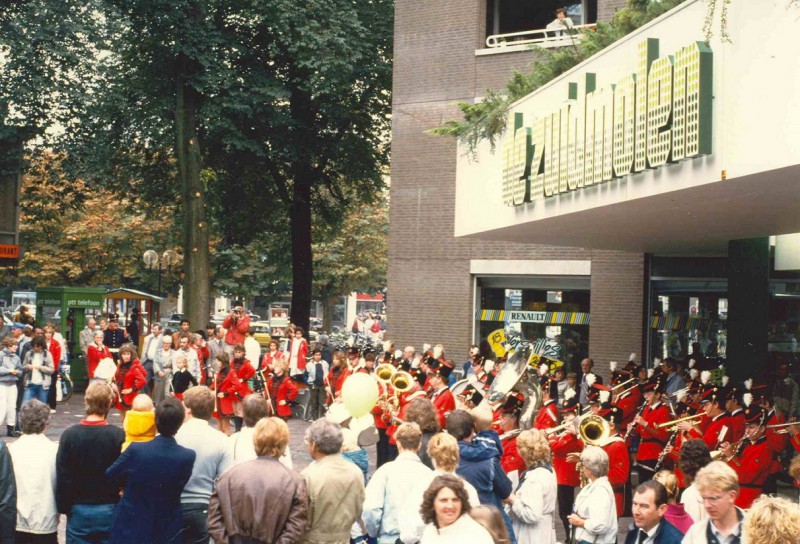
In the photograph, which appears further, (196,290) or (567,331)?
(196,290)

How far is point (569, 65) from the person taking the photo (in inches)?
643

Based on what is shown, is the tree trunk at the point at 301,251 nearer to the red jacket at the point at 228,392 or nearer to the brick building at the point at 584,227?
the brick building at the point at 584,227

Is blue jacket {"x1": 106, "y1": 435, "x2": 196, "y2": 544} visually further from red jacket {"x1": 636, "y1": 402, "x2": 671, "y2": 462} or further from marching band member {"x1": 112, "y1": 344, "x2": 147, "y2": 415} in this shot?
marching band member {"x1": 112, "y1": 344, "x2": 147, "y2": 415}

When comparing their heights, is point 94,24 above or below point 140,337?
above

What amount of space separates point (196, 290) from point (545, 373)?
538 inches

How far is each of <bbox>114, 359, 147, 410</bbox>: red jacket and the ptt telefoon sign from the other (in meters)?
6.42

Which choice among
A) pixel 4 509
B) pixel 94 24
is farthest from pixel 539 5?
pixel 4 509

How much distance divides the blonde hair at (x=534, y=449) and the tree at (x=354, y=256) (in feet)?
138

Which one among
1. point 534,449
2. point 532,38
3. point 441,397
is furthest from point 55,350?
point 532,38

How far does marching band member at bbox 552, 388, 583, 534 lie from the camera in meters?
11.8

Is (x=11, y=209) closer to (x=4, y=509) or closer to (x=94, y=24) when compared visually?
(x=94, y=24)

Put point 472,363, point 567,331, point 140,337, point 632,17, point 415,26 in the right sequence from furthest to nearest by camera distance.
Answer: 1. point 140,337
2. point 415,26
3. point 567,331
4. point 472,363
5. point 632,17

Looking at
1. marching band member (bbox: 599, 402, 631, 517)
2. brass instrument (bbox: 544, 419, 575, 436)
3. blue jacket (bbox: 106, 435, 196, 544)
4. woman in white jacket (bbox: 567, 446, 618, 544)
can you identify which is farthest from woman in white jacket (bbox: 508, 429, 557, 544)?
brass instrument (bbox: 544, 419, 575, 436)

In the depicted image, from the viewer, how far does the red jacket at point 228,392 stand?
57.7ft
